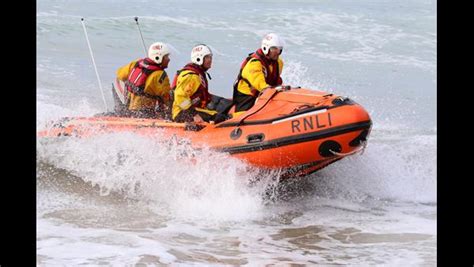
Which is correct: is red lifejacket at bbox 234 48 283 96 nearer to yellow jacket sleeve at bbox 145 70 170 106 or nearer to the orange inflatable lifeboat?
the orange inflatable lifeboat

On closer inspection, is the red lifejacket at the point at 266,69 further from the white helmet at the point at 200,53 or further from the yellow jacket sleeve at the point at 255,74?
the white helmet at the point at 200,53

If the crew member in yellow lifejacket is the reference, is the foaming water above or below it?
below

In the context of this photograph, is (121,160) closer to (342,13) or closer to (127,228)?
(127,228)

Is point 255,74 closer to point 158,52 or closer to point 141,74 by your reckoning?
point 158,52

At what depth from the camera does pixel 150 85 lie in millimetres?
8062

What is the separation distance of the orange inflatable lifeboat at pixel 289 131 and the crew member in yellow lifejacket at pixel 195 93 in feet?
0.61

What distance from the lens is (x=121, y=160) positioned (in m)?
7.46

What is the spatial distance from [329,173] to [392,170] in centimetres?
72

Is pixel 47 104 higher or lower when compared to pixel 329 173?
higher

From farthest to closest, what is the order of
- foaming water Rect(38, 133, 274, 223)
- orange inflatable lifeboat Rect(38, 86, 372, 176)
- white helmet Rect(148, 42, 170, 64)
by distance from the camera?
white helmet Rect(148, 42, 170, 64)
foaming water Rect(38, 133, 274, 223)
orange inflatable lifeboat Rect(38, 86, 372, 176)

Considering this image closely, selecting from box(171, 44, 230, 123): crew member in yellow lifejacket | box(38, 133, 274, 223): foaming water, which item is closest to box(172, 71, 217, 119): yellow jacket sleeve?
box(171, 44, 230, 123): crew member in yellow lifejacket

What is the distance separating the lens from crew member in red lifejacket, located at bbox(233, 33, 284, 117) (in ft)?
24.4

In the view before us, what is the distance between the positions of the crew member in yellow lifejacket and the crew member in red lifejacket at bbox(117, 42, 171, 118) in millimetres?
496
